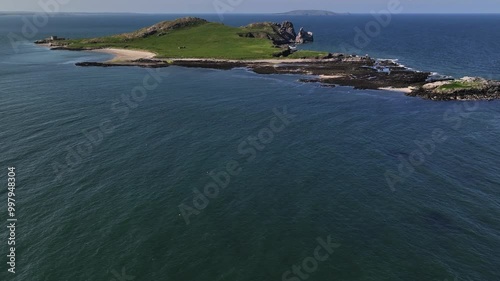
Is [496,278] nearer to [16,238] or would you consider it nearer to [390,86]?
[16,238]

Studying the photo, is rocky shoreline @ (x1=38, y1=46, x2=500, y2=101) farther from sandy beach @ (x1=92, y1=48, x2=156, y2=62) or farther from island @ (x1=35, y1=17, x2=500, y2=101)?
sandy beach @ (x1=92, y1=48, x2=156, y2=62)

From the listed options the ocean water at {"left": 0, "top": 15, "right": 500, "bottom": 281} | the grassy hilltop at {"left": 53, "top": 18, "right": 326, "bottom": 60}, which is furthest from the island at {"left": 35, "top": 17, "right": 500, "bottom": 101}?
the ocean water at {"left": 0, "top": 15, "right": 500, "bottom": 281}

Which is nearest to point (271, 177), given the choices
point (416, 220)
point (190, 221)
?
point (190, 221)

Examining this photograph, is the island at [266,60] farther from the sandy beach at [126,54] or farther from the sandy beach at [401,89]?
the sandy beach at [401,89]

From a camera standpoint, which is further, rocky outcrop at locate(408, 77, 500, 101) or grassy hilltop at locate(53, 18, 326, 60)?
grassy hilltop at locate(53, 18, 326, 60)

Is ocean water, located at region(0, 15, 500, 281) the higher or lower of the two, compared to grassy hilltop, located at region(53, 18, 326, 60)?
lower

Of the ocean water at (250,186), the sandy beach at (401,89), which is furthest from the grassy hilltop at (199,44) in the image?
the ocean water at (250,186)

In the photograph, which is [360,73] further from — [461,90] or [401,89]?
[461,90]
